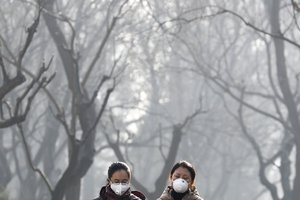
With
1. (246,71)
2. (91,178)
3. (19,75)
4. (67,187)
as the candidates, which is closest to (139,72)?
(246,71)

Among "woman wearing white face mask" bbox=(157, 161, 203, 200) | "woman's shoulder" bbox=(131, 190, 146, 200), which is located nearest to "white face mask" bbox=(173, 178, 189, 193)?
"woman wearing white face mask" bbox=(157, 161, 203, 200)

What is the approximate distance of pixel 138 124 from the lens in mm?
29094

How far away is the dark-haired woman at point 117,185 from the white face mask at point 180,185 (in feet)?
1.17

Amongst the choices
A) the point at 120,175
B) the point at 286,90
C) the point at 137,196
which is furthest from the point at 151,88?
the point at 120,175

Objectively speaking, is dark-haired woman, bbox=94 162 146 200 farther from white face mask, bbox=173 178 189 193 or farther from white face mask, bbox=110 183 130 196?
white face mask, bbox=173 178 189 193

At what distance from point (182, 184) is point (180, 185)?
18 millimetres

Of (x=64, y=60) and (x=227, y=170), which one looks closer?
(x=64, y=60)

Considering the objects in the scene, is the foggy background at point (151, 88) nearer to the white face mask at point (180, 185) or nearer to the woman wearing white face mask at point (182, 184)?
the woman wearing white face mask at point (182, 184)

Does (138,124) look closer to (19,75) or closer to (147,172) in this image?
(147,172)

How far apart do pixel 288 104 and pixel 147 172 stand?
13.9m

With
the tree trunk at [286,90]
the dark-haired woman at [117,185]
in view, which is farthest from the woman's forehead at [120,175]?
the tree trunk at [286,90]

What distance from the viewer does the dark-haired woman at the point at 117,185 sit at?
17.8 ft

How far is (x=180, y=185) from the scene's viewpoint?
17.5ft

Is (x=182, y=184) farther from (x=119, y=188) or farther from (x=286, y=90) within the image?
(x=286, y=90)
